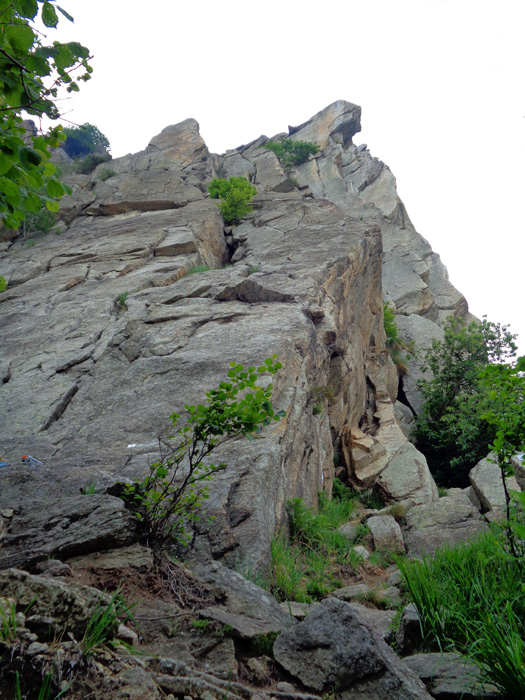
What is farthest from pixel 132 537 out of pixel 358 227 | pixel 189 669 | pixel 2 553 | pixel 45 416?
pixel 358 227

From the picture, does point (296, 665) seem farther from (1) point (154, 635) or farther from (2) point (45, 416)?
(2) point (45, 416)

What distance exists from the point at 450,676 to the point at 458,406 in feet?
51.7

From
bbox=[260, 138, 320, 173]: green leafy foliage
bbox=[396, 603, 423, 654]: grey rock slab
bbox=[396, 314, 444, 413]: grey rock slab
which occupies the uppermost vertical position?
bbox=[260, 138, 320, 173]: green leafy foliage

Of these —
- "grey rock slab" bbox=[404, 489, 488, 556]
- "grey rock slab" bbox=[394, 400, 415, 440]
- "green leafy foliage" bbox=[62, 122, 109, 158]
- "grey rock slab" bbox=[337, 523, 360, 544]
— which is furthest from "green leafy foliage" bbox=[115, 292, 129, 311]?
"green leafy foliage" bbox=[62, 122, 109, 158]

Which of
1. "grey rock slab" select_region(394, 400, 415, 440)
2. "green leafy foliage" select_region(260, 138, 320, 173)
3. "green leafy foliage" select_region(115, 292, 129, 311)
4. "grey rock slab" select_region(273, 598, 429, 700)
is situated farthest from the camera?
"green leafy foliage" select_region(260, 138, 320, 173)

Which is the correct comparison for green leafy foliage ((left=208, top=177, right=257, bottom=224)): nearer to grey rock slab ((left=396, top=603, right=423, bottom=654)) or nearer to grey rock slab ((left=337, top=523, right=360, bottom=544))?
grey rock slab ((left=337, top=523, right=360, bottom=544))

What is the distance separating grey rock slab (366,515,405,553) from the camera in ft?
28.3

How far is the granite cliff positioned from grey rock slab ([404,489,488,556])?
0.17ft

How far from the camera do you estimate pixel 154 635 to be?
3.36 metres

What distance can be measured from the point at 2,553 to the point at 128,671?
2516 mm

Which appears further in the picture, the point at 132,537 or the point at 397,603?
the point at 397,603

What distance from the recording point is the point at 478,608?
3650mm

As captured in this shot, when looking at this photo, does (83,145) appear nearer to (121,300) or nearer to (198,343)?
(121,300)

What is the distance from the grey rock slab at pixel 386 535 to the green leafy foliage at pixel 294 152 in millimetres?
29045
